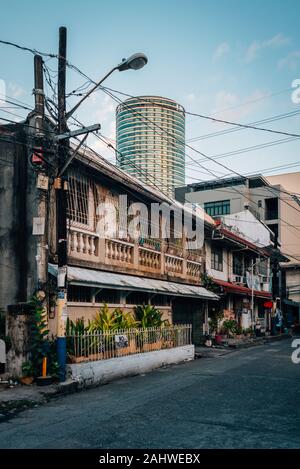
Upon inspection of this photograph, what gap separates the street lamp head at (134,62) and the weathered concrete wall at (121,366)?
7.49m

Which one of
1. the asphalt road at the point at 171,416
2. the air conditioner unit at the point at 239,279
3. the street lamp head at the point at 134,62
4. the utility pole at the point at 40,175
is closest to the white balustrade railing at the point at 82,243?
the utility pole at the point at 40,175

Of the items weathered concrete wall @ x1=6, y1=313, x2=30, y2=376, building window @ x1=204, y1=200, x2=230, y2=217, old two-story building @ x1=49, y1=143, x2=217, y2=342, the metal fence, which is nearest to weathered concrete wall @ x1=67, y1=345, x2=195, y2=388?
the metal fence

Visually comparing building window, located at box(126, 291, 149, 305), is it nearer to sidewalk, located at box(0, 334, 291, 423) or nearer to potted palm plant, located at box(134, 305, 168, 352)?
potted palm plant, located at box(134, 305, 168, 352)

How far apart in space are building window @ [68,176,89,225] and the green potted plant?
476cm

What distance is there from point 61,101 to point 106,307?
664cm

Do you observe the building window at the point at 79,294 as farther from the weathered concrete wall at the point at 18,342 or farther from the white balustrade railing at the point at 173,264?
the white balustrade railing at the point at 173,264

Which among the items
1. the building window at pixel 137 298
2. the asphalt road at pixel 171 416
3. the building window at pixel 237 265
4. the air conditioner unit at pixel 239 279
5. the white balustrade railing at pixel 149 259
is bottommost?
the asphalt road at pixel 171 416

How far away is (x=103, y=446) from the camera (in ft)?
21.8

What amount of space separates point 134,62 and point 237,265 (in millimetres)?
23637

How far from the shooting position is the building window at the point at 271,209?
6444cm

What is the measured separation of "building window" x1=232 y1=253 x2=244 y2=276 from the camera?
106 ft

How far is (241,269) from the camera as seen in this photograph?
33.8m

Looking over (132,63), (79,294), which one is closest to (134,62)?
(132,63)

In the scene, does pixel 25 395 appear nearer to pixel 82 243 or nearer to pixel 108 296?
pixel 82 243
